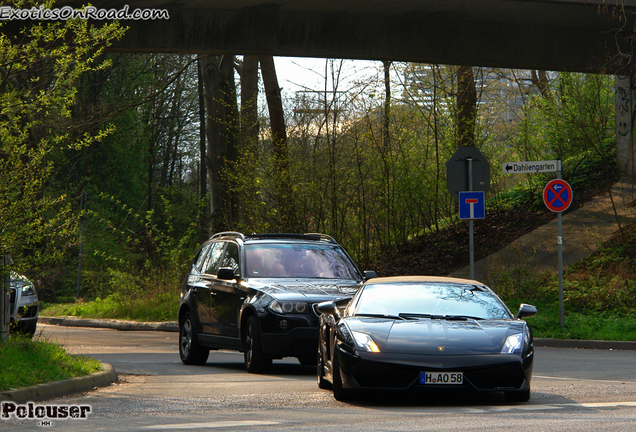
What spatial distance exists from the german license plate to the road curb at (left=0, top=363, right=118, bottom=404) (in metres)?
3.69

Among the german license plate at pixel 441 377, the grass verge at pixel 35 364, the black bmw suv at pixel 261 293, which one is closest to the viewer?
Result: the german license plate at pixel 441 377

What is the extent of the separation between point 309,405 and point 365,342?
0.79 meters

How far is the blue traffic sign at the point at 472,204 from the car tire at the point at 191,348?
7.32m

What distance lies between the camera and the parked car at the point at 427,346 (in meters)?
8.36

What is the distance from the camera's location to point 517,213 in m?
27.6

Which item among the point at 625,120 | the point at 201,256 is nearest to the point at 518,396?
the point at 201,256

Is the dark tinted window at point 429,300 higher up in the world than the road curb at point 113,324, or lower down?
higher up

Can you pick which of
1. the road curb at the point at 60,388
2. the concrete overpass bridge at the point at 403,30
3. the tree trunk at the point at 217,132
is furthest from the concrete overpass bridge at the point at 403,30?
the road curb at the point at 60,388

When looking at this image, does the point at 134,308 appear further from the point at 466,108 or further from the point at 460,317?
the point at 460,317

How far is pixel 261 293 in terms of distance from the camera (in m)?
11.9

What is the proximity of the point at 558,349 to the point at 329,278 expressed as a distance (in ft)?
18.6

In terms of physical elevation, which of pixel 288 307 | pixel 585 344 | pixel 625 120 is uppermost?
pixel 625 120

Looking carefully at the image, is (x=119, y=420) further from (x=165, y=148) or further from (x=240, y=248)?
(x=165, y=148)

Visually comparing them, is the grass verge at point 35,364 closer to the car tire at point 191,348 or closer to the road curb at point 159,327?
the car tire at point 191,348
